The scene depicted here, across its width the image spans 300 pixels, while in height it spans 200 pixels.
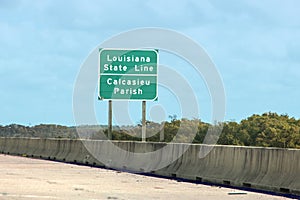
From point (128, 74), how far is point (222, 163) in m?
13.9

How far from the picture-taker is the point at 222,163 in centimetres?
1914

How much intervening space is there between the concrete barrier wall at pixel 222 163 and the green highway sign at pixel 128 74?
9.72ft

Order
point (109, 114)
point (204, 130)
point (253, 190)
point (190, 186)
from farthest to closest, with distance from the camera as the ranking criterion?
point (204, 130) < point (109, 114) < point (190, 186) < point (253, 190)

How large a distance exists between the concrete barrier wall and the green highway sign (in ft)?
9.72

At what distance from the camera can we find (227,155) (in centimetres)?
1903

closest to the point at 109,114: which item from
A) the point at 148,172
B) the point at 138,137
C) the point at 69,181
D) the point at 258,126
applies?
the point at 148,172

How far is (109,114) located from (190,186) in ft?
56.0

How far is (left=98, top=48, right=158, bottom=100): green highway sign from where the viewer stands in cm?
3247

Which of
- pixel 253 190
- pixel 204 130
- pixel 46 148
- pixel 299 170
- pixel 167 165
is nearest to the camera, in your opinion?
pixel 299 170

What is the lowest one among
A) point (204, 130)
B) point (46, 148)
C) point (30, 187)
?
point (30, 187)

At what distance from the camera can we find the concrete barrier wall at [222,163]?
636 inches

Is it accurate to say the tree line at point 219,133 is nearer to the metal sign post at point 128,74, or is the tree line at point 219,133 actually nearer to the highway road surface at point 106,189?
the metal sign post at point 128,74

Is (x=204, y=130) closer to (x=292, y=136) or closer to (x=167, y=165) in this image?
(x=292, y=136)

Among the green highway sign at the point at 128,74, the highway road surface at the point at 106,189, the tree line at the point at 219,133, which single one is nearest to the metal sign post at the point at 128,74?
the green highway sign at the point at 128,74
